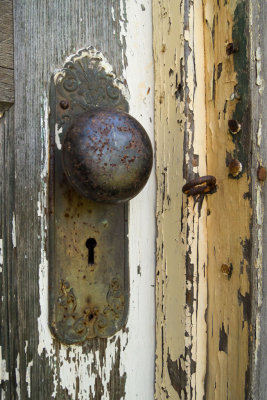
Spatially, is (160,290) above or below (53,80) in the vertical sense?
below

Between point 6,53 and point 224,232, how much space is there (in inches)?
17.6

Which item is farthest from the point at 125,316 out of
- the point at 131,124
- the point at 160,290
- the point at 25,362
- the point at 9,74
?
the point at 9,74

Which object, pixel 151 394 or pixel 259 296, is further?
pixel 151 394

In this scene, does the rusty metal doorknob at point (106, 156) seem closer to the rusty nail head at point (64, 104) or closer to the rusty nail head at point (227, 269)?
the rusty nail head at point (64, 104)

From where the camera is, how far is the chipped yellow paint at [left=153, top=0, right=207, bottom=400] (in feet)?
2.01

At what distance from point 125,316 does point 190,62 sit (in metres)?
0.46

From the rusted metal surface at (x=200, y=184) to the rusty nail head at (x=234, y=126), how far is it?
80 mm

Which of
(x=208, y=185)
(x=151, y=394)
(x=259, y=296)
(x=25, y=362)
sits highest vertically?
(x=208, y=185)

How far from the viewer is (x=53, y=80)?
596 millimetres

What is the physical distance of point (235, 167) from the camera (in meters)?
0.57

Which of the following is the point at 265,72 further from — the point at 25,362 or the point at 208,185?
the point at 25,362

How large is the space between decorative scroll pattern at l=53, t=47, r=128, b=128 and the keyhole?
200 mm

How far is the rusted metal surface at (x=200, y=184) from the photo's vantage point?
0.58m

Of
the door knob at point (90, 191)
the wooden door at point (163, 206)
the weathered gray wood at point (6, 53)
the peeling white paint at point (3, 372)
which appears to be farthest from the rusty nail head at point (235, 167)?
the peeling white paint at point (3, 372)
